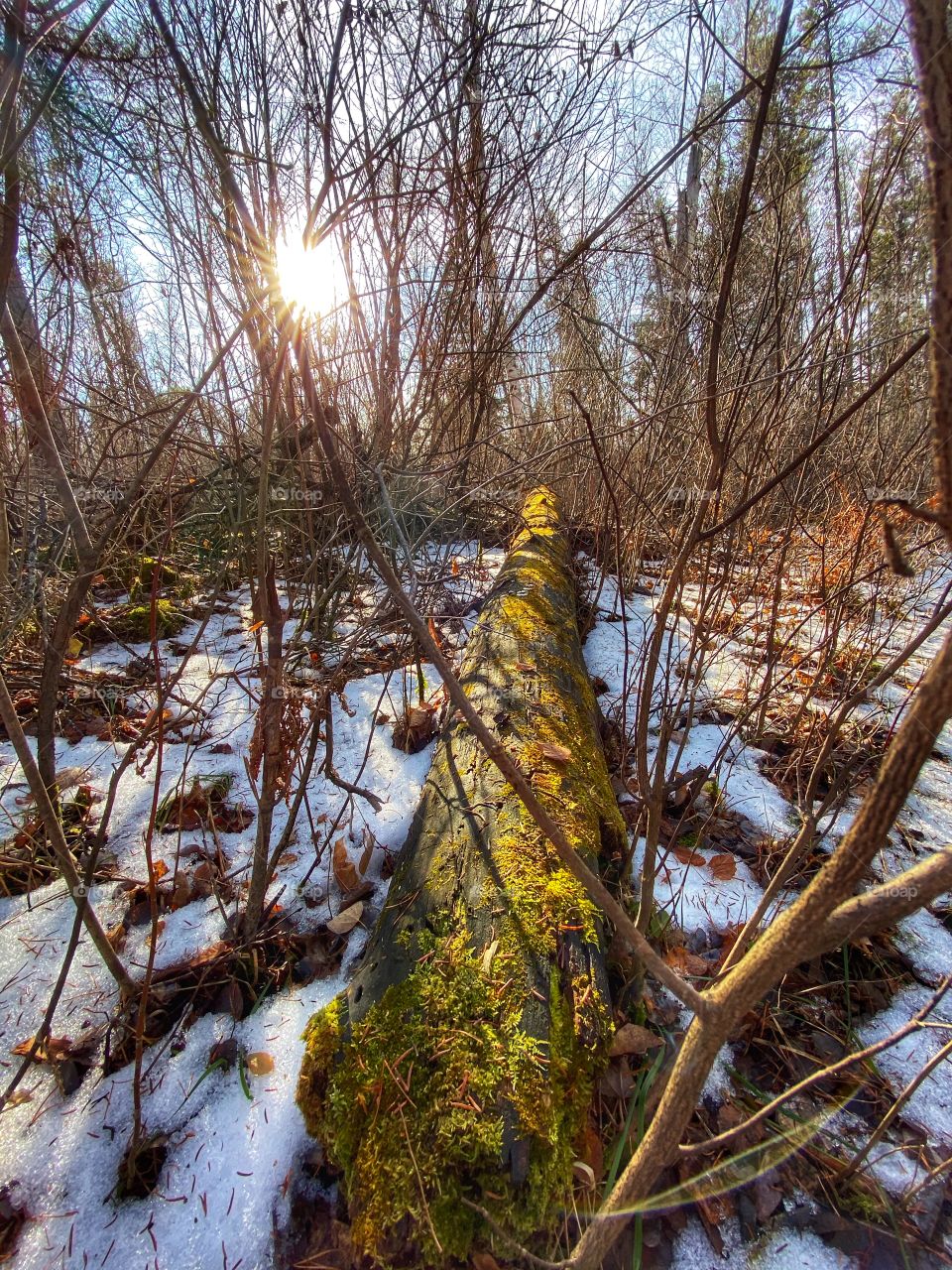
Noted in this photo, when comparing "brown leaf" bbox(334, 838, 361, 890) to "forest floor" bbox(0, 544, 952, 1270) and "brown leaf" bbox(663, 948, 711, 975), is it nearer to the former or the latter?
"forest floor" bbox(0, 544, 952, 1270)

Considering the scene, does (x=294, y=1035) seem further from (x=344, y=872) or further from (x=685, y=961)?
(x=685, y=961)

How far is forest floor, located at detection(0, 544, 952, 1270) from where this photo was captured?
103 cm

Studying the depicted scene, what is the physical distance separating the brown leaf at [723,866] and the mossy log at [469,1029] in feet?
1.37

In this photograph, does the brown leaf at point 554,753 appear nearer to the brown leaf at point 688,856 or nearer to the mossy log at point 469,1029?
the mossy log at point 469,1029

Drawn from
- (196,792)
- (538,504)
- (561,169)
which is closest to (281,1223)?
(196,792)

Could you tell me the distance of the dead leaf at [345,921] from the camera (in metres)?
1.52

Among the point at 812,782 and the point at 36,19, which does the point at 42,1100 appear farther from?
the point at 36,19

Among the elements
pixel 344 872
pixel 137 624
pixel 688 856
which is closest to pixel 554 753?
pixel 688 856

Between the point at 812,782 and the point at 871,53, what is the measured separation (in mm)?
1445

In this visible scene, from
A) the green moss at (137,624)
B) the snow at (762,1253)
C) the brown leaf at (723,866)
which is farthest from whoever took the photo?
the green moss at (137,624)

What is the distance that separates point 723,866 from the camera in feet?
5.81

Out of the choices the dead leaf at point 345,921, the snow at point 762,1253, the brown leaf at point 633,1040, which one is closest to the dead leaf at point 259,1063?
the dead leaf at point 345,921

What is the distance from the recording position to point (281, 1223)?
3.29ft

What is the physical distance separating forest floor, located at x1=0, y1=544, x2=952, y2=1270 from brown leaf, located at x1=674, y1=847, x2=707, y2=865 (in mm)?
13
